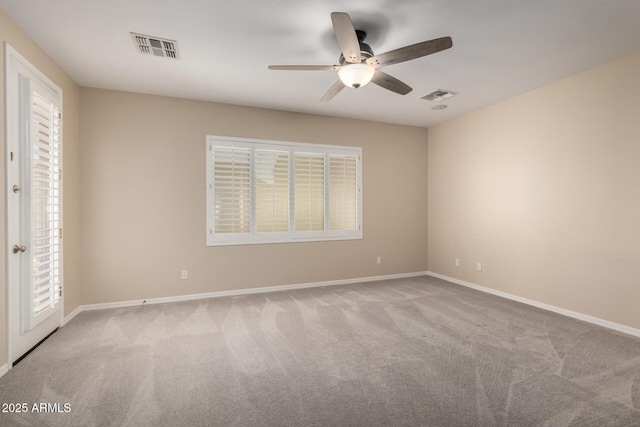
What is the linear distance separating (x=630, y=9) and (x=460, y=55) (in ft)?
3.97

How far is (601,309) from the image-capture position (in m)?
3.27

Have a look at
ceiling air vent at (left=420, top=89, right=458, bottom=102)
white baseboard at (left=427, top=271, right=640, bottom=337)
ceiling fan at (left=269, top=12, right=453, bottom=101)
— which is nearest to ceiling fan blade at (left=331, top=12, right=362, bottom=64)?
ceiling fan at (left=269, top=12, right=453, bottom=101)

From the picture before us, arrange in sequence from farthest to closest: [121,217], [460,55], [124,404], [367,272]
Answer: [367,272] < [121,217] < [460,55] < [124,404]

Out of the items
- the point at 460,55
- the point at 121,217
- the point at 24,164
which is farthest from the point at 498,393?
the point at 121,217

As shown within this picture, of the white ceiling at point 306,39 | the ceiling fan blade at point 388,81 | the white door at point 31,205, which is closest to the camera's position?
the white ceiling at point 306,39

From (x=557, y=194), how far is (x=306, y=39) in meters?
3.49

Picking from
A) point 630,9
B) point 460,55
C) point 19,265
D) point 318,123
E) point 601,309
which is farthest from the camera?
point 318,123

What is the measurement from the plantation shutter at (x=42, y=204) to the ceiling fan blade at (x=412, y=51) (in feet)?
10.0

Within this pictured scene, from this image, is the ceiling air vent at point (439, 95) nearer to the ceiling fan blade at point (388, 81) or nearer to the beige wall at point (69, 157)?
the ceiling fan blade at point (388, 81)

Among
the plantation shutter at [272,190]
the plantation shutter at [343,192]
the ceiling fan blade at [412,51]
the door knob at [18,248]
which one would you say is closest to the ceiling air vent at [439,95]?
the plantation shutter at [343,192]

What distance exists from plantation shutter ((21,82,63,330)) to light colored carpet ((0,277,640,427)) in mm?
456

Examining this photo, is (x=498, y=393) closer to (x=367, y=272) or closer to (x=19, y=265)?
(x=367, y=272)

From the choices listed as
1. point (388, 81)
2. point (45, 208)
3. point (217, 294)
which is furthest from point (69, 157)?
point (388, 81)

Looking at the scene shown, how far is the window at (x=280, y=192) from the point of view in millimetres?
4371
